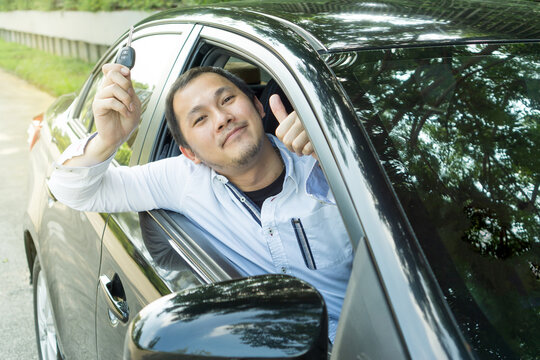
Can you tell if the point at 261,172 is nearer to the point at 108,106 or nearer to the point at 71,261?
the point at 108,106

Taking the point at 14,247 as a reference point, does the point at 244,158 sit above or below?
above

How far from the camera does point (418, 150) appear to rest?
1.50m

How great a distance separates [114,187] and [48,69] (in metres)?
14.2

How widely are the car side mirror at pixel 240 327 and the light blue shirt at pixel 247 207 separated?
56cm

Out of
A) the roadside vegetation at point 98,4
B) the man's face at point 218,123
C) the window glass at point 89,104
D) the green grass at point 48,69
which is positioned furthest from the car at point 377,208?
the green grass at point 48,69

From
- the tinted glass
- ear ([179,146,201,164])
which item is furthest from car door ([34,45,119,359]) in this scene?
the tinted glass

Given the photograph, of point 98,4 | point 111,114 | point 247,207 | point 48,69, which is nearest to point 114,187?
point 111,114

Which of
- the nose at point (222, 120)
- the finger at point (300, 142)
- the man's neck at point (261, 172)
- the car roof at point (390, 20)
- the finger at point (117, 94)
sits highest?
the car roof at point (390, 20)

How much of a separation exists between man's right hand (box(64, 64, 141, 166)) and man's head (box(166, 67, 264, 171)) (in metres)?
0.15

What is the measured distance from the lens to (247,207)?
2.11 m

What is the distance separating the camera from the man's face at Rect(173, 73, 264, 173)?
218 centimetres

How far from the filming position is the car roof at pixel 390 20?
167 centimetres

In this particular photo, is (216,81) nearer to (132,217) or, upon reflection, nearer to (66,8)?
(132,217)

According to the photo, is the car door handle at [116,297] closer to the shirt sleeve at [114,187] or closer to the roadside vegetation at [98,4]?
the shirt sleeve at [114,187]
